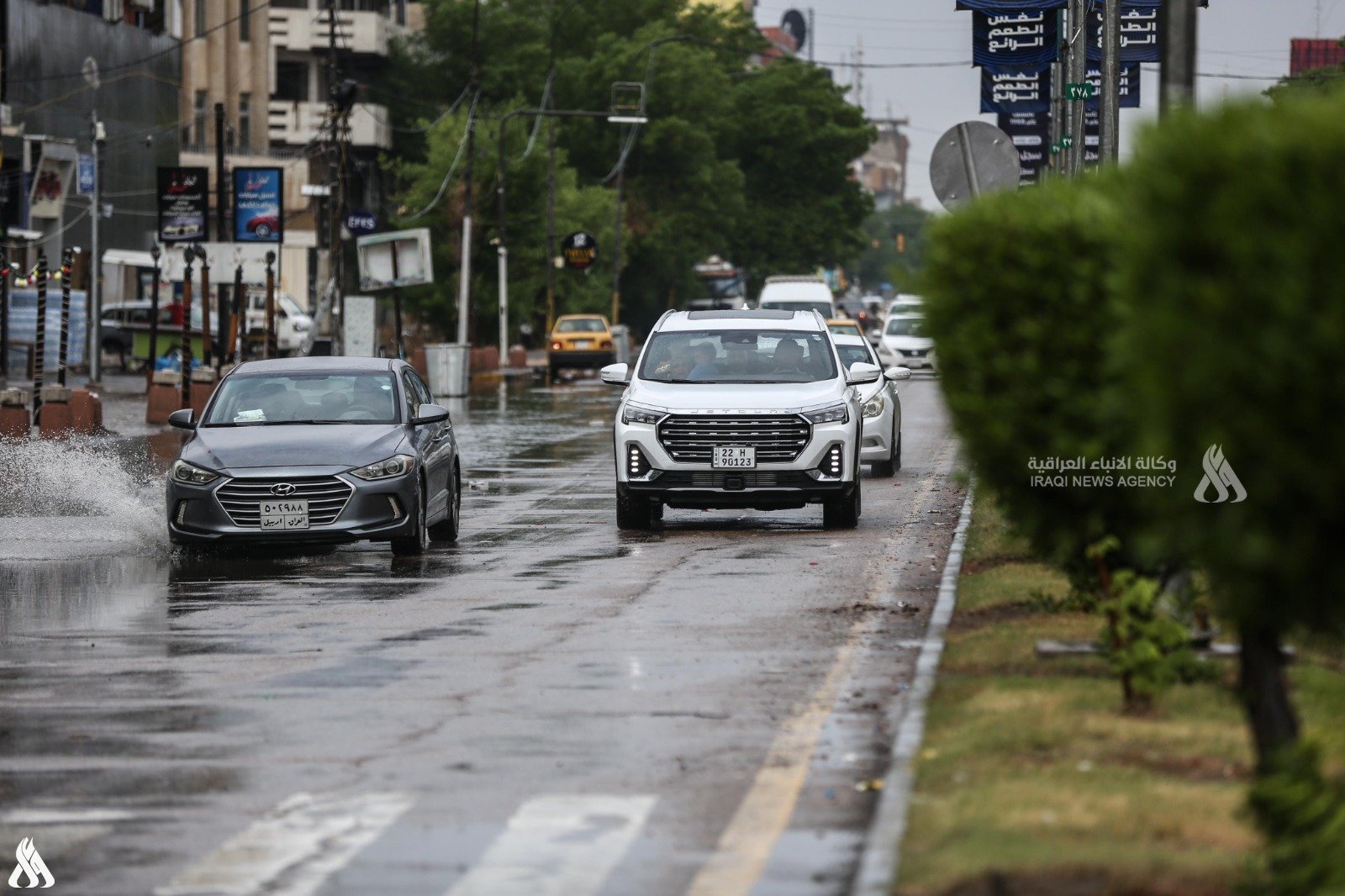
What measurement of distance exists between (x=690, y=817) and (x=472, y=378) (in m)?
53.8

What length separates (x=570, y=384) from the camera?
196ft

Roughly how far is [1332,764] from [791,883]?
271 cm

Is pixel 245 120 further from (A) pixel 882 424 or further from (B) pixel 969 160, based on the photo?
(B) pixel 969 160

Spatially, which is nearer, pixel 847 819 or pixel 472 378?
pixel 847 819

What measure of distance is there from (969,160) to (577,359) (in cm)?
4404

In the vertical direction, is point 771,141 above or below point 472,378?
above

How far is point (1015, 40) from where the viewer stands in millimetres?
33250

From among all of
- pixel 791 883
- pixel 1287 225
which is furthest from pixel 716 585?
pixel 1287 225

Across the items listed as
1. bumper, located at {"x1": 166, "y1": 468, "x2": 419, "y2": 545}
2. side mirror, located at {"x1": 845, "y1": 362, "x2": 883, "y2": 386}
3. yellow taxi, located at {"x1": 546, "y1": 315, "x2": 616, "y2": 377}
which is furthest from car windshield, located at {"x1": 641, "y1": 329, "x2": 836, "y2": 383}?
yellow taxi, located at {"x1": 546, "y1": 315, "x2": 616, "y2": 377}

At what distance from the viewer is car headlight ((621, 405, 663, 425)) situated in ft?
64.7

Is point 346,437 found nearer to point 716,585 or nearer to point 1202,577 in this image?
point 716,585

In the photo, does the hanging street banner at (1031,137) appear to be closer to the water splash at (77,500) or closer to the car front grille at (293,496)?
the water splash at (77,500)

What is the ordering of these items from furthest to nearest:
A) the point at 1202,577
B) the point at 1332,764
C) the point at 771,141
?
1. the point at 771,141
2. the point at 1202,577
3. the point at 1332,764

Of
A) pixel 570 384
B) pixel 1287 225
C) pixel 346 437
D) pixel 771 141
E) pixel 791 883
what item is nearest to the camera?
pixel 1287 225
